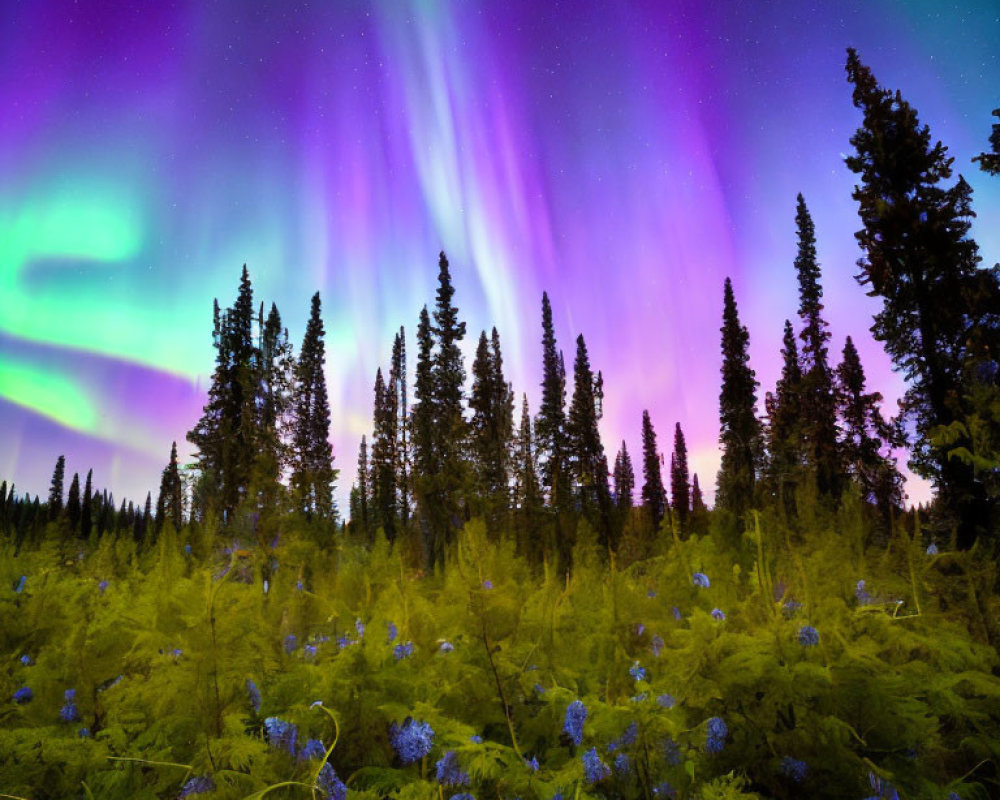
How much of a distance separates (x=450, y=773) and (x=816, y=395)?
39238mm

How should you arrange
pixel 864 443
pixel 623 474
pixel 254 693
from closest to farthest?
1. pixel 254 693
2. pixel 864 443
3. pixel 623 474

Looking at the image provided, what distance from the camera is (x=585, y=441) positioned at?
133 ft

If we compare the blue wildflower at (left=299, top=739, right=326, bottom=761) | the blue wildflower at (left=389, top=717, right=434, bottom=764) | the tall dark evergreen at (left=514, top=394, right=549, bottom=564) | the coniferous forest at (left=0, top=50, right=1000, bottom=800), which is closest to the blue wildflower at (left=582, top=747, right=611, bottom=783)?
the coniferous forest at (left=0, top=50, right=1000, bottom=800)

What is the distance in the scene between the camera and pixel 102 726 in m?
2.74

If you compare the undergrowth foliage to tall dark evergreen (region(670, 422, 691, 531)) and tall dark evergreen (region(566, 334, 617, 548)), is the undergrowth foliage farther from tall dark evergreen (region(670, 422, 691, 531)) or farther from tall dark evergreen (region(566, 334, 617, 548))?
tall dark evergreen (region(670, 422, 691, 531))

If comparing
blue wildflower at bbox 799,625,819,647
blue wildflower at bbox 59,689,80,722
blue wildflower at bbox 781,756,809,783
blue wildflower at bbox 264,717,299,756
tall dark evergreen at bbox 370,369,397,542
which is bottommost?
blue wildflower at bbox 781,756,809,783

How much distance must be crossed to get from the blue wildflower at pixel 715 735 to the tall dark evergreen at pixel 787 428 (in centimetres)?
3589

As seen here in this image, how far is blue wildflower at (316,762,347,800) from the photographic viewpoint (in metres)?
1.75

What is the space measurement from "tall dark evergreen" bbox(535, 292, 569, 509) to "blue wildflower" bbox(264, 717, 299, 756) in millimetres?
34940

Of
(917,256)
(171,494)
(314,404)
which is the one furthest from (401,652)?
(171,494)

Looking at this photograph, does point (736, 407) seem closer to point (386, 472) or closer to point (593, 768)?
point (386, 472)

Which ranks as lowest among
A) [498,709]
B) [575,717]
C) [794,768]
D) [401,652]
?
[794,768]

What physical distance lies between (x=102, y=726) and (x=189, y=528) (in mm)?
14366

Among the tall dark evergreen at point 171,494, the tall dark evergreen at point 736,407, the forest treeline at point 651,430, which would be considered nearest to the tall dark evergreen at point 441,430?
the forest treeline at point 651,430
